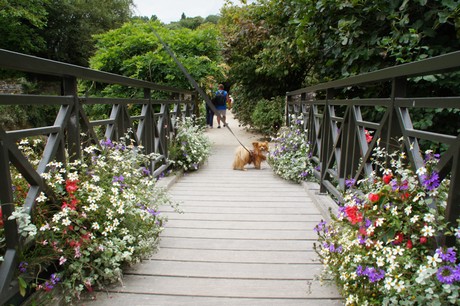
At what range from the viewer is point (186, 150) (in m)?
5.10

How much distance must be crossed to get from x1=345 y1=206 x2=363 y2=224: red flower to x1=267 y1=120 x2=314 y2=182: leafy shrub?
8.40 feet

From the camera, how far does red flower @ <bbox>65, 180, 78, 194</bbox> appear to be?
5.68 feet

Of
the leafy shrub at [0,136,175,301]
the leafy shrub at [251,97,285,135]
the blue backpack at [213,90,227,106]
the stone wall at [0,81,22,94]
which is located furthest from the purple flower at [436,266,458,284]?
the stone wall at [0,81,22,94]

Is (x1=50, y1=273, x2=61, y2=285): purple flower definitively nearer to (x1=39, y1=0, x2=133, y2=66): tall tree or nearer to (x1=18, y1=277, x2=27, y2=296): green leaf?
(x1=18, y1=277, x2=27, y2=296): green leaf

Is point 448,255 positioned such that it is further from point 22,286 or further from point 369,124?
point 22,286

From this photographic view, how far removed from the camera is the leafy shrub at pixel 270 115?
28.8ft

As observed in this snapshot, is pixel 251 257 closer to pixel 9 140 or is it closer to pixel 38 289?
pixel 38 289

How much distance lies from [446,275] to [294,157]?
11.5ft

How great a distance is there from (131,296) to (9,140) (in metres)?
0.98

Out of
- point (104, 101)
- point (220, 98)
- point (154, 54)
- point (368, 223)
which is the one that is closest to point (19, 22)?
point (220, 98)

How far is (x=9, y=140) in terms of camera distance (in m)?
1.39

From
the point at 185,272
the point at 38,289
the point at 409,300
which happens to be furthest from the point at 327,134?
the point at 38,289

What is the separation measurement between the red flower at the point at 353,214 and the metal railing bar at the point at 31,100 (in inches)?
60.6

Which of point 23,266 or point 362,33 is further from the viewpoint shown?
point 362,33
